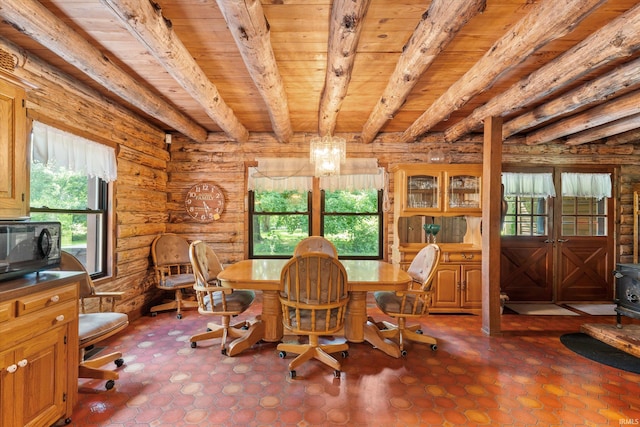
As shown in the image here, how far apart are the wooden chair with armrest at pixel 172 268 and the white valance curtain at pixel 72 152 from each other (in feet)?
3.72

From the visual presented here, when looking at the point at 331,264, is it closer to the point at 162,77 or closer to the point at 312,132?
the point at 162,77

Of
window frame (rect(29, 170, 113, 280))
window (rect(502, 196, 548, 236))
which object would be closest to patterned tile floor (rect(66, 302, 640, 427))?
window frame (rect(29, 170, 113, 280))

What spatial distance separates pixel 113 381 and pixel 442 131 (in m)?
4.65

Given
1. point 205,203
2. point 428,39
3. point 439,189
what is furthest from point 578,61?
point 205,203

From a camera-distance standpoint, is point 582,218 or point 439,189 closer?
point 439,189

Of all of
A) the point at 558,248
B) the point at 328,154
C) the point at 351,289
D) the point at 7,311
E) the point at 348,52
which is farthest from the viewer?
the point at 558,248

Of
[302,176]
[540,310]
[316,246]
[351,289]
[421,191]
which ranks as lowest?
[540,310]

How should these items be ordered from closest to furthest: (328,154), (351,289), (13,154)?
(13,154)
(351,289)
(328,154)

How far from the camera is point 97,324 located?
2256 millimetres

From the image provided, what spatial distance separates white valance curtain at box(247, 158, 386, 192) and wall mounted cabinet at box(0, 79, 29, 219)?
8.91ft

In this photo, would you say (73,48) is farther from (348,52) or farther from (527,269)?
(527,269)

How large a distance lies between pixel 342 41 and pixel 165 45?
111 cm

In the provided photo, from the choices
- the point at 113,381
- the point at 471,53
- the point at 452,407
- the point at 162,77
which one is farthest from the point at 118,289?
the point at 471,53

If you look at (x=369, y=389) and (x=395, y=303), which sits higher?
(x=395, y=303)
